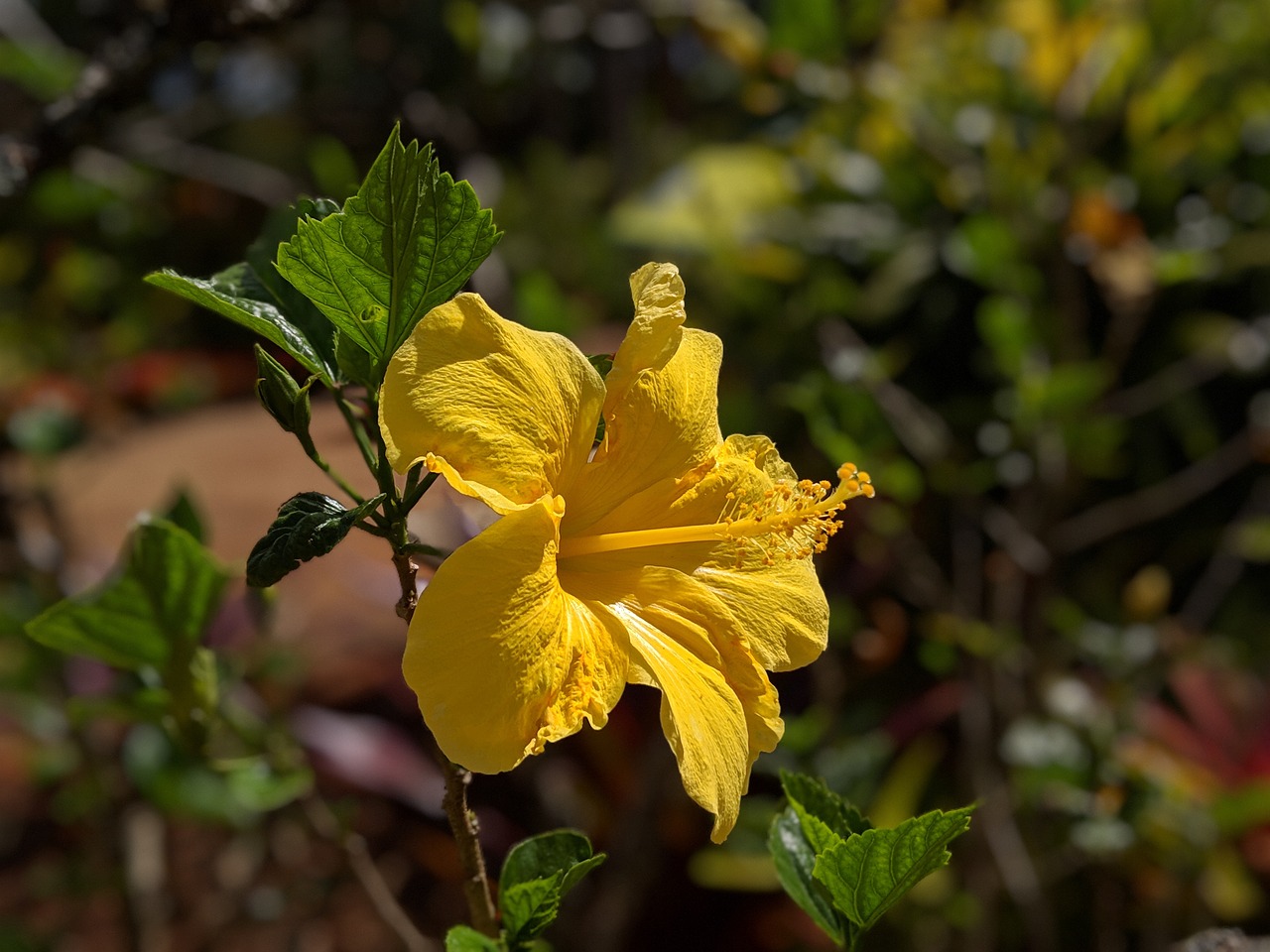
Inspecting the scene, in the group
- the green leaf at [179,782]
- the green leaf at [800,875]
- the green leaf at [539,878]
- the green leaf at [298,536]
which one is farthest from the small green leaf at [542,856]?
the green leaf at [179,782]

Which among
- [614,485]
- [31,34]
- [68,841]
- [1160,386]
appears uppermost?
[614,485]

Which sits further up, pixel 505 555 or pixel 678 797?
pixel 505 555

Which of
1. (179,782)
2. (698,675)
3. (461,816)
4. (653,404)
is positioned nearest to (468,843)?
(461,816)

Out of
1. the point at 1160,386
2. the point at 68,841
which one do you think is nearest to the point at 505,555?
the point at 1160,386

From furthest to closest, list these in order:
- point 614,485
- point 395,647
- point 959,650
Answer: point 395,647, point 959,650, point 614,485

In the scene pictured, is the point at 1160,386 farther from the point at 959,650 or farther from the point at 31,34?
the point at 31,34

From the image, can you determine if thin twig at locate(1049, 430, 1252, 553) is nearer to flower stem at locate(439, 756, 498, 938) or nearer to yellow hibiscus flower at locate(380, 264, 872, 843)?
yellow hibiscus flower at locate(380, 264, 872, 843)

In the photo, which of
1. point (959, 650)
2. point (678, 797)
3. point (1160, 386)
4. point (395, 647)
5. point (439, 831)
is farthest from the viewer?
point (395, 647)
